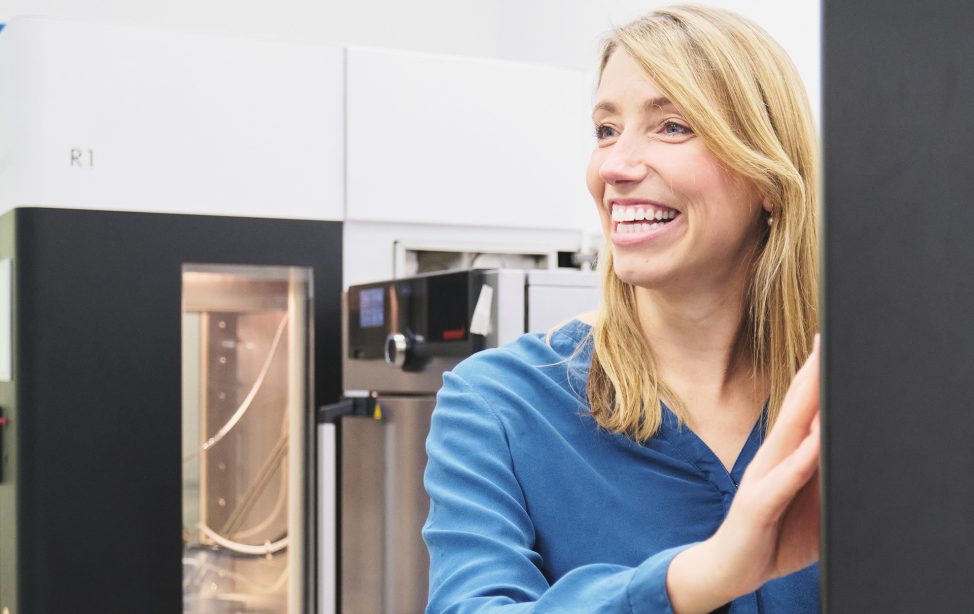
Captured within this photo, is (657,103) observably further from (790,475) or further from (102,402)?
(102,402)

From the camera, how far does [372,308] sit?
221cm

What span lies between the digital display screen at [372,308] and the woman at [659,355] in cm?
121

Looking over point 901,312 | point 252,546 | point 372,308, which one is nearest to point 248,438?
point 252,546

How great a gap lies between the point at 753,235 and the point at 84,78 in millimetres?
1706

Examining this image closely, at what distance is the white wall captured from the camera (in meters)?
3.15

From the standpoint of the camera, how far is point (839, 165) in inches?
12.8

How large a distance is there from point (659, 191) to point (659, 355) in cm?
17

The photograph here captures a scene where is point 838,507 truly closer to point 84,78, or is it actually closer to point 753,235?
point 753,235

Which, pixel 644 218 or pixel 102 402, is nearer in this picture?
pixel 644 218

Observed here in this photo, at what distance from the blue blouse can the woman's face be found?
130 millimetres

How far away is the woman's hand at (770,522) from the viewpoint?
1.43 feet

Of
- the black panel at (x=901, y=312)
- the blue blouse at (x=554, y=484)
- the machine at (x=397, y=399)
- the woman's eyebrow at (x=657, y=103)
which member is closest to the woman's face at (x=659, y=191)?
the woman's eyebrow at (x=657, y=103)

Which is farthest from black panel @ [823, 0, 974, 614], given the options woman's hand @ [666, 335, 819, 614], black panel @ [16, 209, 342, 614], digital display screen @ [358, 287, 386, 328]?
black panel @ [16, 209, 342, 614]

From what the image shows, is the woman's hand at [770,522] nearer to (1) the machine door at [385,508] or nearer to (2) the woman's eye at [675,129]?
(2) the woman's eye at [675,129]
